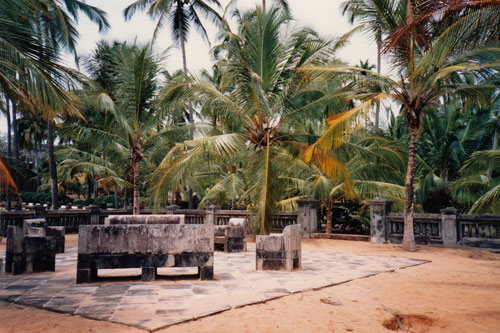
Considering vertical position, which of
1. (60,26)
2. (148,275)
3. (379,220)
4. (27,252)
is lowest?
(148,275)

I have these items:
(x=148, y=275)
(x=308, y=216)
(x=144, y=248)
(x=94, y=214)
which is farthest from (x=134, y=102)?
(x=148, y=275)

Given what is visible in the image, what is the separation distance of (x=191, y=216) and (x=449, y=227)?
386 inches

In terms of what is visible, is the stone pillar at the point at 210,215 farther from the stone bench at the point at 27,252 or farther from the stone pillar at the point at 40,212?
the stone bench at the point at 27,252

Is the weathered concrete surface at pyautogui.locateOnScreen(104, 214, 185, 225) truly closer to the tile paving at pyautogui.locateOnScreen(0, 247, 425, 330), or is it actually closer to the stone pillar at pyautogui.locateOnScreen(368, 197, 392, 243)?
the tile paving at pyautogui.locateOnScreen(0, 247, 425, 330)

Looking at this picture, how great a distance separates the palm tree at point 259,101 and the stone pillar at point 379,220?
3.57m

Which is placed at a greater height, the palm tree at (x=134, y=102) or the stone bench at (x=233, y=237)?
the palm tree at (x=134, y=102)

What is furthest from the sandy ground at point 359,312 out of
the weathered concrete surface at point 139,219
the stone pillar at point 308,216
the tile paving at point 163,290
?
the stone pillar at point 308,216

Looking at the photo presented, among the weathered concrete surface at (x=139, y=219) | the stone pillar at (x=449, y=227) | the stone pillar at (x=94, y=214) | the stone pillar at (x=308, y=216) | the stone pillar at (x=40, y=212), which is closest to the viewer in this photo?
the weathered concrete surface at (x=139, y=219)

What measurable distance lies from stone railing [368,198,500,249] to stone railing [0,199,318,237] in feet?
7.38

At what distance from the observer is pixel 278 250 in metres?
7.45

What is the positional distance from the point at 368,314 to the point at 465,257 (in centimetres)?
704

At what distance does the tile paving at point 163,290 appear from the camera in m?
4.57

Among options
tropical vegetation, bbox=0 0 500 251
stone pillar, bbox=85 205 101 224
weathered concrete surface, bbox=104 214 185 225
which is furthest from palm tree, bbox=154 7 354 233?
stone pillar, bbox=85 205 101 224

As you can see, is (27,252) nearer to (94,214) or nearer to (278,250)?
(278,250)
